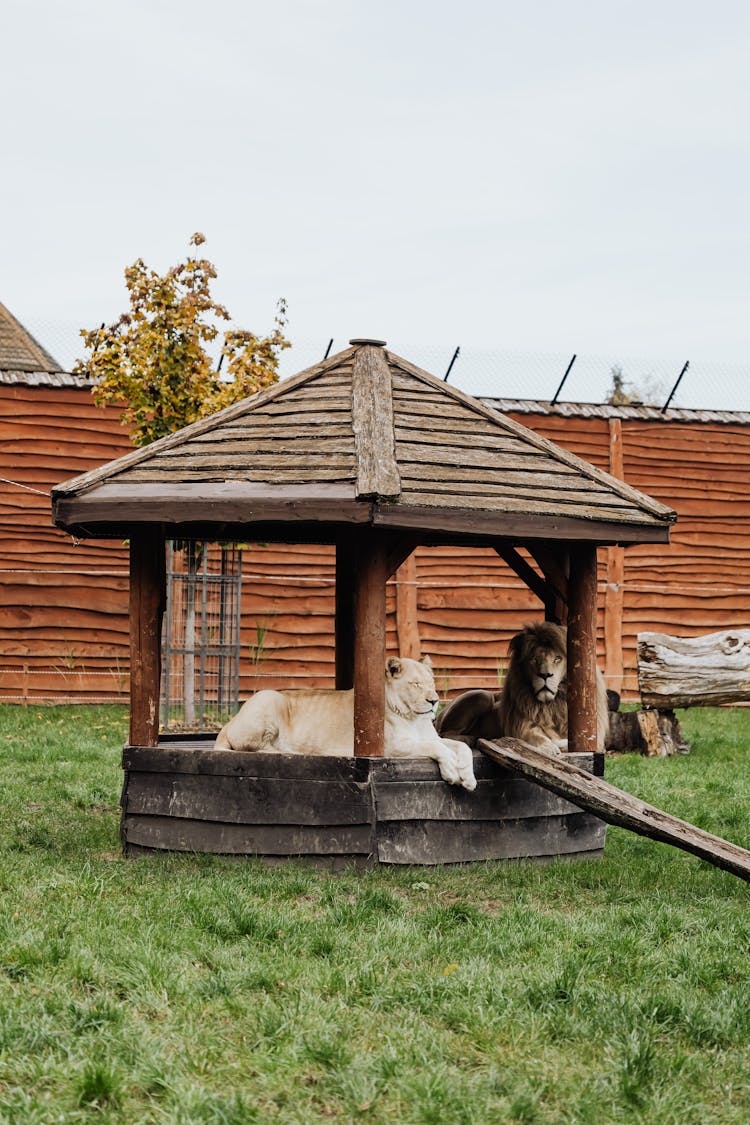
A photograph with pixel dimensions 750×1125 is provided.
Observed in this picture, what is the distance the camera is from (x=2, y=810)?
31.2ft

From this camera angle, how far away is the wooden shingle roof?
21.2 metres

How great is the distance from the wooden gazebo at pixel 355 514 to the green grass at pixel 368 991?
41 centimetres

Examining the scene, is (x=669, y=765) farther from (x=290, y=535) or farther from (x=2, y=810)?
(x=2, y=810)

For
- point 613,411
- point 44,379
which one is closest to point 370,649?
point 44,379

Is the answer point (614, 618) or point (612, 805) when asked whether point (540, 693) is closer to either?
point (612, 805)

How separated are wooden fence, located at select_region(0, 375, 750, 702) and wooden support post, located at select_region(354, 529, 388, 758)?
10.4 metres

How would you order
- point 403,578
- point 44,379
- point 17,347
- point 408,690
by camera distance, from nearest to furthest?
1. point 408,690
2. point 44,379
3. point 403,578
4. point 17,347

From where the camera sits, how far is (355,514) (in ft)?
23.8

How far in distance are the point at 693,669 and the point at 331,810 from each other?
333 inches

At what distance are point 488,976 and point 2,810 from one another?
17.5 feet

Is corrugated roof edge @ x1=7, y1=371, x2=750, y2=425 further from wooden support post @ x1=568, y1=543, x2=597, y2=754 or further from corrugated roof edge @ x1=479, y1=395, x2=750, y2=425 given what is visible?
wooden support post @ x1=568, y1=543, x2=597, y2=754

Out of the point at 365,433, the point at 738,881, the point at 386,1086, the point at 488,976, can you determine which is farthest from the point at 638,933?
the point at 365,433

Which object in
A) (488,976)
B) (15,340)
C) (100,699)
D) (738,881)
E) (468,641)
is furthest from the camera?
(15,340)

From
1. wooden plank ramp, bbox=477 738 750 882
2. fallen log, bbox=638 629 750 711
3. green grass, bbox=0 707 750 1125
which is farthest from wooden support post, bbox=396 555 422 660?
wooden plank ramp, bbox=477 738 750 882
